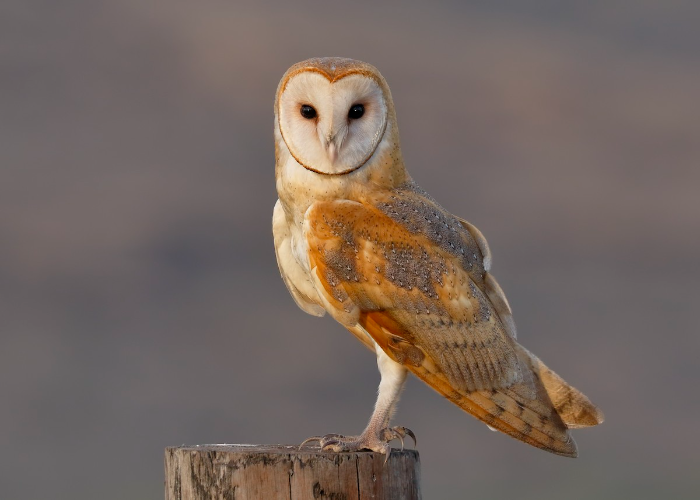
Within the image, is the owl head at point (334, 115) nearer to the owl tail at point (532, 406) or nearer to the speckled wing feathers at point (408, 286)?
the speckled wing feathers at point (408, 286)

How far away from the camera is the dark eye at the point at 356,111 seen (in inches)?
134

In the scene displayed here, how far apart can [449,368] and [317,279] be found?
0.61 meters

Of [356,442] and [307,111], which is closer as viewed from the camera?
[356,442]

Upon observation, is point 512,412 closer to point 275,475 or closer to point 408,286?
point 408,286

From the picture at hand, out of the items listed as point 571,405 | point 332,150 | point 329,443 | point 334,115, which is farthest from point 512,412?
point 334,115

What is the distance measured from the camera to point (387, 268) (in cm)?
334

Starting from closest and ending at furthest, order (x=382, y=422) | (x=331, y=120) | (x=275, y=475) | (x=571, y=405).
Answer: (x=275, y=475), (x=331, y=120), (x=382, y=422), (x=571, y=405)

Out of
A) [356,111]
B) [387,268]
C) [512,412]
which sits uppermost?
[356,111]

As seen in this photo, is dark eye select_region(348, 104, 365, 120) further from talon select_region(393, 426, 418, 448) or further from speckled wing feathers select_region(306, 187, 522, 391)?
talon select_region(393, 426, 418, 448)

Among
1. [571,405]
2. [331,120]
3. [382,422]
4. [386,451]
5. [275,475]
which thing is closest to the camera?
[275,475]

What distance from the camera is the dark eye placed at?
3398mm

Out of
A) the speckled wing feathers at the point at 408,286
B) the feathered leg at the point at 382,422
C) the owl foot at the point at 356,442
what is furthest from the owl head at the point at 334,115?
the owl foot at the point at 356,442

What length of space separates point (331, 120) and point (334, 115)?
23 millimetres

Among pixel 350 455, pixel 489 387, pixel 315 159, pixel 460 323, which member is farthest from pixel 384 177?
pixel 350 455
